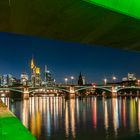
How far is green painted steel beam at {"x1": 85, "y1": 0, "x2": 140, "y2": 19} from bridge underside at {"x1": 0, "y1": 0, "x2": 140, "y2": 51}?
0.26 ft

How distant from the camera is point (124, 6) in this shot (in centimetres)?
561

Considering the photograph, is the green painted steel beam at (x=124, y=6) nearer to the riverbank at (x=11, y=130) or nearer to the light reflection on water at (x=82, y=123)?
the riverbank at (x=11, y=130)

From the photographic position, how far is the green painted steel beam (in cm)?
518

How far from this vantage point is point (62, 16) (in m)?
5.55

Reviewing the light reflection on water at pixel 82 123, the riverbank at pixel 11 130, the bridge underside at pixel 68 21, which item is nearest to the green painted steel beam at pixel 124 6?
the bridge underside at pixel 68 21

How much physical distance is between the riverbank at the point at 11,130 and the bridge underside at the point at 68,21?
1.82m

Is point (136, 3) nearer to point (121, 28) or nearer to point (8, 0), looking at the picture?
point (121, 28)

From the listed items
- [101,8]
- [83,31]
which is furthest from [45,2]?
[83,31]

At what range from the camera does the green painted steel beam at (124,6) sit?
5.18 meters

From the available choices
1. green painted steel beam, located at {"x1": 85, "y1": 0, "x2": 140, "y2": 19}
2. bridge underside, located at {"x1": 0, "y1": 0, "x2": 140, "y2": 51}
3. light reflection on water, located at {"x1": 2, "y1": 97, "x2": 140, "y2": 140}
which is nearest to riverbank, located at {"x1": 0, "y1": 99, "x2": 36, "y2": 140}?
bridge underside, located at {"x1": 0, "y1": 0, "x2": 140, "y2": 51}

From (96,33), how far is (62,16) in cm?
139

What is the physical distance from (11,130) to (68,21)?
253 cm

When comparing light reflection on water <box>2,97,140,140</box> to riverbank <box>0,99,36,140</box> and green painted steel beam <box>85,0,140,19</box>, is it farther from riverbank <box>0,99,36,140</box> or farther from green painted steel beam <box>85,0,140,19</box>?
riverbank <box>0,99,36,140</box>

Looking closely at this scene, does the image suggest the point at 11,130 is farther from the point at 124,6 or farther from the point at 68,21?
the point at 124,6
